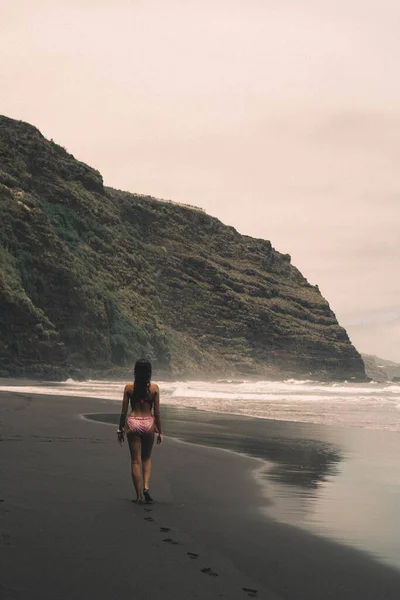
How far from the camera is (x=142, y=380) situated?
10188 mm

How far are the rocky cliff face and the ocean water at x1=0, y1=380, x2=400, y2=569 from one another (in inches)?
1946

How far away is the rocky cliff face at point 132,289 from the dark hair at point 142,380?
65577mm

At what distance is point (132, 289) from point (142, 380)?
112 m

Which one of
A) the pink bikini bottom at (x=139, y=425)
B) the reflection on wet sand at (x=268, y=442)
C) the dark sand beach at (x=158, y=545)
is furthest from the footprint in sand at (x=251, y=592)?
the reflection on wet sand at (x=268, y=442)

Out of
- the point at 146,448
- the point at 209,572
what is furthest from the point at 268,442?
the point at 209,572

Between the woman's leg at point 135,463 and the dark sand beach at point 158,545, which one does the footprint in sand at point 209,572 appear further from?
the woman's leg at point 135,463

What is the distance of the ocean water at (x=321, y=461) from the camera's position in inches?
374

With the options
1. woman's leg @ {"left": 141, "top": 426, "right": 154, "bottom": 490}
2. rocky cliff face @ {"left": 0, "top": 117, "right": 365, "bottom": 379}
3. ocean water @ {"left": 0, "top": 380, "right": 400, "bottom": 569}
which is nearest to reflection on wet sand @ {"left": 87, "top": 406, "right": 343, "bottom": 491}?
ocean water @ {"left": 0, "top": 380, "right": 400, "bottom": 569}

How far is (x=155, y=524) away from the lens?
8625mm

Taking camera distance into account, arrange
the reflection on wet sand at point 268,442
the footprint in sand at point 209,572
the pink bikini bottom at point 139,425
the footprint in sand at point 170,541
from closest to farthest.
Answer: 1. the footprint in sand at point 209,572
2. the footprint in sand at point 170,541
3. the pink bikini bottom at point 139,425
4. the reflection on wet sand at point 268,442

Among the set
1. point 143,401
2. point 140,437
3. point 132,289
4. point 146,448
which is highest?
point 132,289

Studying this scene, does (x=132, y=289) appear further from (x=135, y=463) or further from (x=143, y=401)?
(x=135, y=463)

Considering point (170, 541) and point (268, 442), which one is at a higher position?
point (268, 442)

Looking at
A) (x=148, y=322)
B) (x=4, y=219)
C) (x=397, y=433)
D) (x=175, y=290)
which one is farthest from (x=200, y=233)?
(x=397, y=433)
